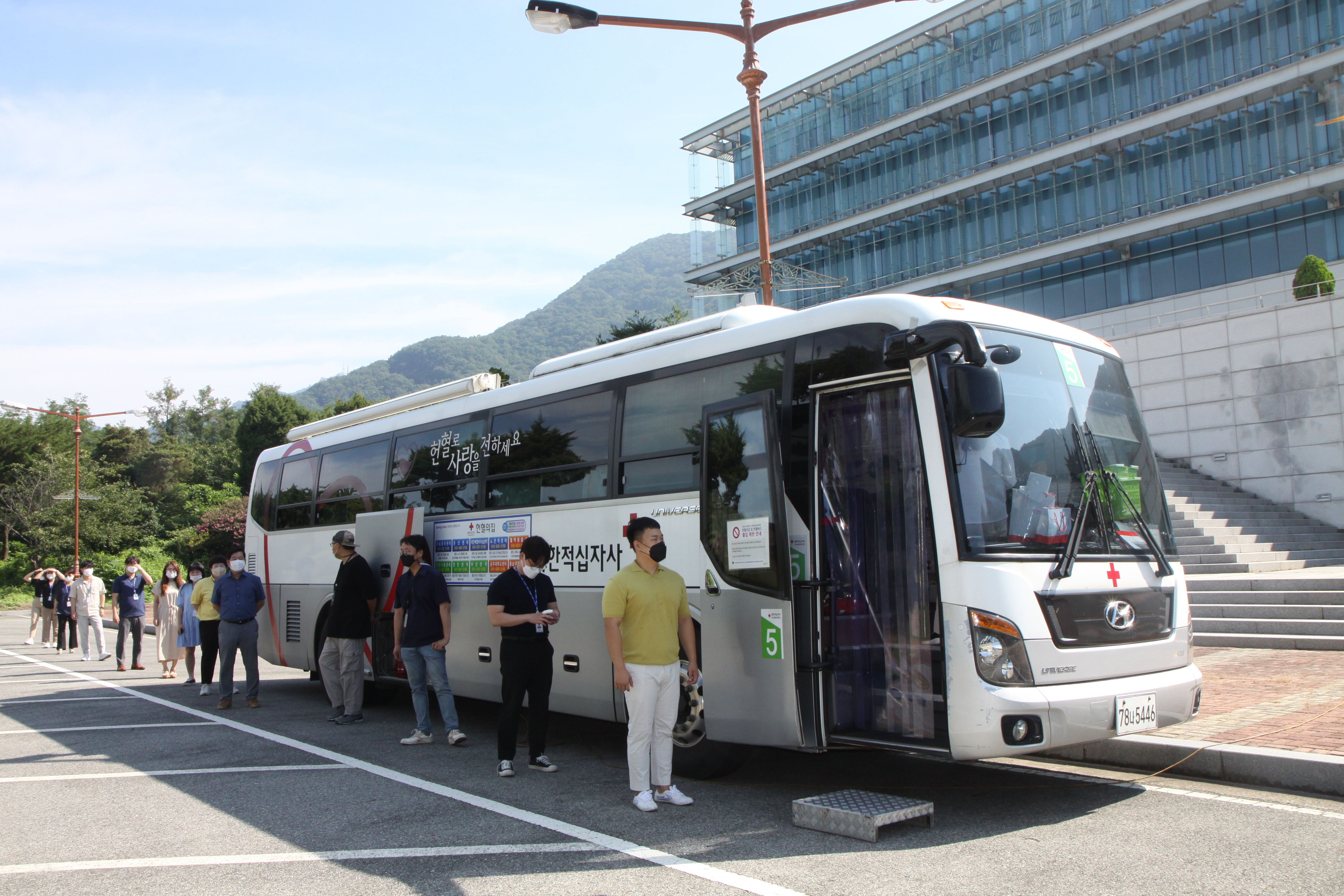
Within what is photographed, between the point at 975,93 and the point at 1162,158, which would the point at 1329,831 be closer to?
the point at 1162,158

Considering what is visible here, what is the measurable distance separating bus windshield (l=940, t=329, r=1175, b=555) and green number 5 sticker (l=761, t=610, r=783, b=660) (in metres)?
1.33

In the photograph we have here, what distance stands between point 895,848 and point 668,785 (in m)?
1.66

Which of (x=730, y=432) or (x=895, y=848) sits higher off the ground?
(x=730, y=432)

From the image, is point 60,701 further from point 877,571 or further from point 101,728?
point 877,571

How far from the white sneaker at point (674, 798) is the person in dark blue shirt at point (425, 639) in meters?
3.09

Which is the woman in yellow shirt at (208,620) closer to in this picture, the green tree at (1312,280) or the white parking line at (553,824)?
the white parking line at (553,824)

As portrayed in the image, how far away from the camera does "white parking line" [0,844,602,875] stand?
5.41 m

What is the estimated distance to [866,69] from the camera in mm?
52094

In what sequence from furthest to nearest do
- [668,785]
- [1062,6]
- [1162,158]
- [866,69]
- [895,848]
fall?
[866,69]
[1062,6]
[1162,158]
[668,785]
[895,848]

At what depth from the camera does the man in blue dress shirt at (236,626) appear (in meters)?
11.7

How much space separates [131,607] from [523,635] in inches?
457

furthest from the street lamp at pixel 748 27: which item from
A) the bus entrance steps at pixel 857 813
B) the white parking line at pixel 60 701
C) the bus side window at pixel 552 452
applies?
the white parking line at pixel 60 701

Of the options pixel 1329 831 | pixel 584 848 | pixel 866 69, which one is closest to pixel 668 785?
pixel 584 848

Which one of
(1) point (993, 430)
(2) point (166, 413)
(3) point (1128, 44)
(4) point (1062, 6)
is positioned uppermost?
(4) point (1062, 6)
